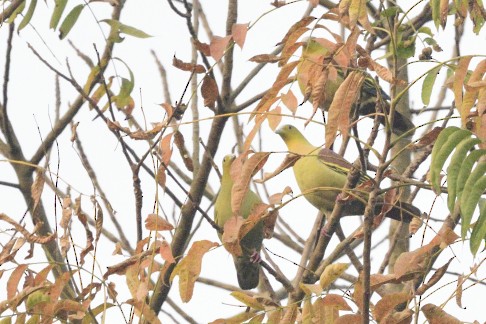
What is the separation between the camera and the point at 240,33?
278 cm

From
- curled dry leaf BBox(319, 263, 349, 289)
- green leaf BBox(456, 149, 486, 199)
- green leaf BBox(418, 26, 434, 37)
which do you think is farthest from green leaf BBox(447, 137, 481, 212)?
green leaf BBox(418, 26, 434, 37)

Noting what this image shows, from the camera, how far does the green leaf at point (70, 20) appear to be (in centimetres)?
393

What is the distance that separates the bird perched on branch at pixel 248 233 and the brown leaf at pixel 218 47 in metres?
1.98

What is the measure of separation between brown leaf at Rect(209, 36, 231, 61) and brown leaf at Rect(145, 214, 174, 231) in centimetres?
59

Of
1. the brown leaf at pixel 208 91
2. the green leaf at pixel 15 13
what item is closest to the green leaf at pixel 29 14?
the green leaf at pixel 15 13

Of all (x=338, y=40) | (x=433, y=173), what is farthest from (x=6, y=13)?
(x=433, y=173)

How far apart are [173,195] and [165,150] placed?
0.88m

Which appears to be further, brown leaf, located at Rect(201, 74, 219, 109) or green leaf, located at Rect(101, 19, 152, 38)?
green leaf, located at Rect(101, 19, 152, 38)

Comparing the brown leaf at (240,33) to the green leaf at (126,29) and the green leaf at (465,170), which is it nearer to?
the green leaf at (465,170)

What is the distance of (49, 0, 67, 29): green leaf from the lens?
12.5ft

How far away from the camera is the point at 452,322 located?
8.54 ft

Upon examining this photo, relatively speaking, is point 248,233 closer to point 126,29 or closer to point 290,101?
point 126,29

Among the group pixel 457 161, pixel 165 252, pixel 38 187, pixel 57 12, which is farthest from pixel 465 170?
pixel 57 12

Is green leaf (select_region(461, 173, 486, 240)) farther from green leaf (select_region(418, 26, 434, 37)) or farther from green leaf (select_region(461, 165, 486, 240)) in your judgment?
green leaf (select_region(418, 26, 434, 37))
